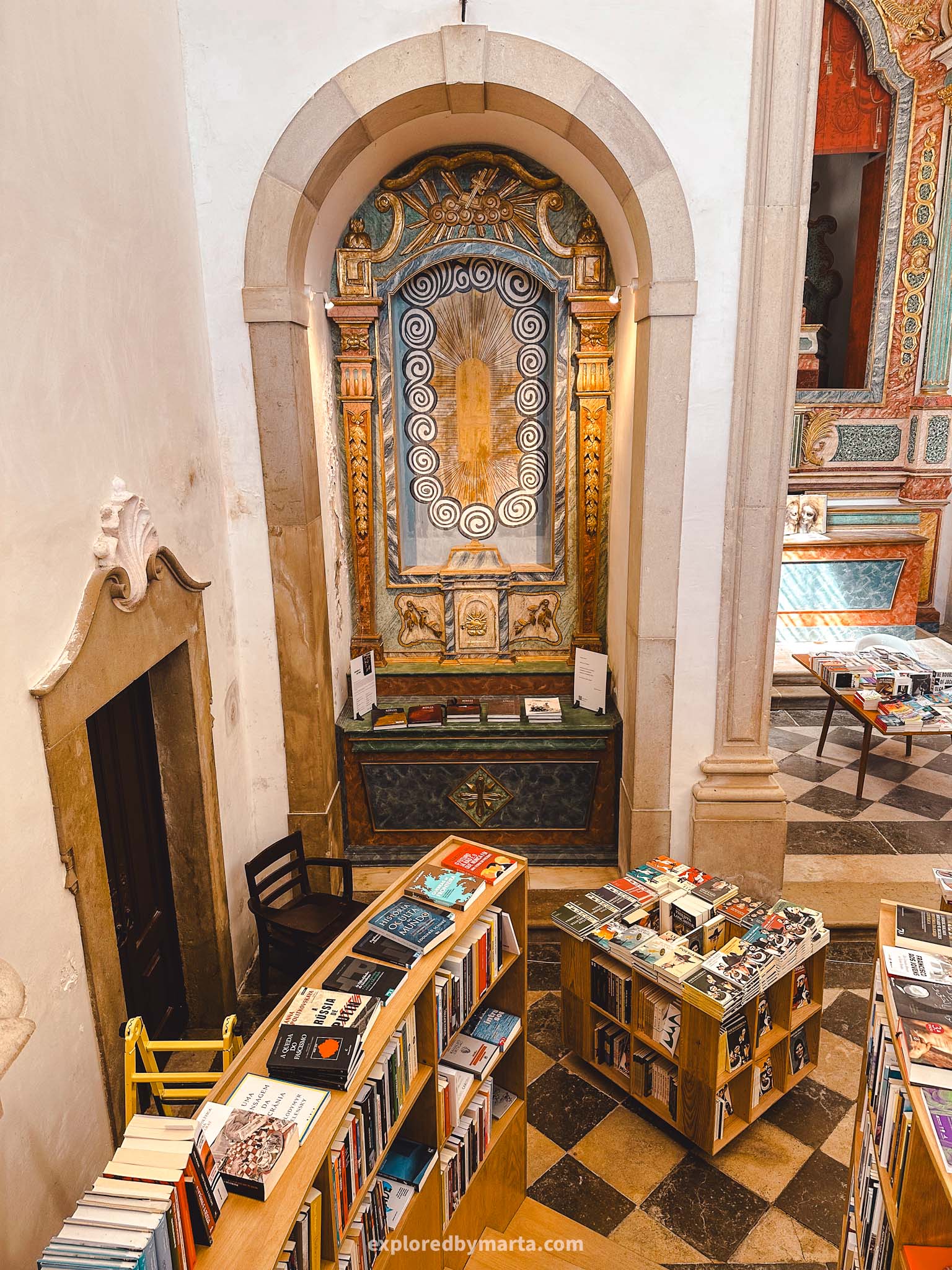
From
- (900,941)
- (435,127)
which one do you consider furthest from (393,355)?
(900,941)

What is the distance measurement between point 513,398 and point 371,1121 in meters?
4.32

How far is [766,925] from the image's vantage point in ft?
12.4

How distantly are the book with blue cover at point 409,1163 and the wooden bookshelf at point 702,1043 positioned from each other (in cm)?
123

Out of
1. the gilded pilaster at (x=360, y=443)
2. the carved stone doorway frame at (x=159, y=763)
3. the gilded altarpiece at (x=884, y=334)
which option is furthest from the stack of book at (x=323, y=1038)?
the gilded altarpiece at (x=884, y=334)

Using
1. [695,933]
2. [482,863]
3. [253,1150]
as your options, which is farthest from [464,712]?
[253,1150]

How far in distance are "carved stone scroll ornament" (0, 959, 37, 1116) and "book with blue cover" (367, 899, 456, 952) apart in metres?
1.00

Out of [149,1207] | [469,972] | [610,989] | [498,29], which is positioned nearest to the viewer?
[149,1207]

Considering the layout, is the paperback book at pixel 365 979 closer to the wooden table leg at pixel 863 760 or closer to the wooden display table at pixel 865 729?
the wooden display table at pixel 865 729

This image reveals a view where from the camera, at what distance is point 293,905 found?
14.7 ft

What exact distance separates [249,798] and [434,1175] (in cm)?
252

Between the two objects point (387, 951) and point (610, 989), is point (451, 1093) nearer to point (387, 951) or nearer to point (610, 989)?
point (387, 951)

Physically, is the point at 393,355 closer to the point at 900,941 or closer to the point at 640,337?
the point at 640,337

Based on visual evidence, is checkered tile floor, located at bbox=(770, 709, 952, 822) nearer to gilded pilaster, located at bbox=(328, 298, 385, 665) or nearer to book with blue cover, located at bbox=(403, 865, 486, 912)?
gilded pilaster, located at bbox=(328, 298, 385, 665)

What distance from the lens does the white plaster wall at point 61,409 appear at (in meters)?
2.45
